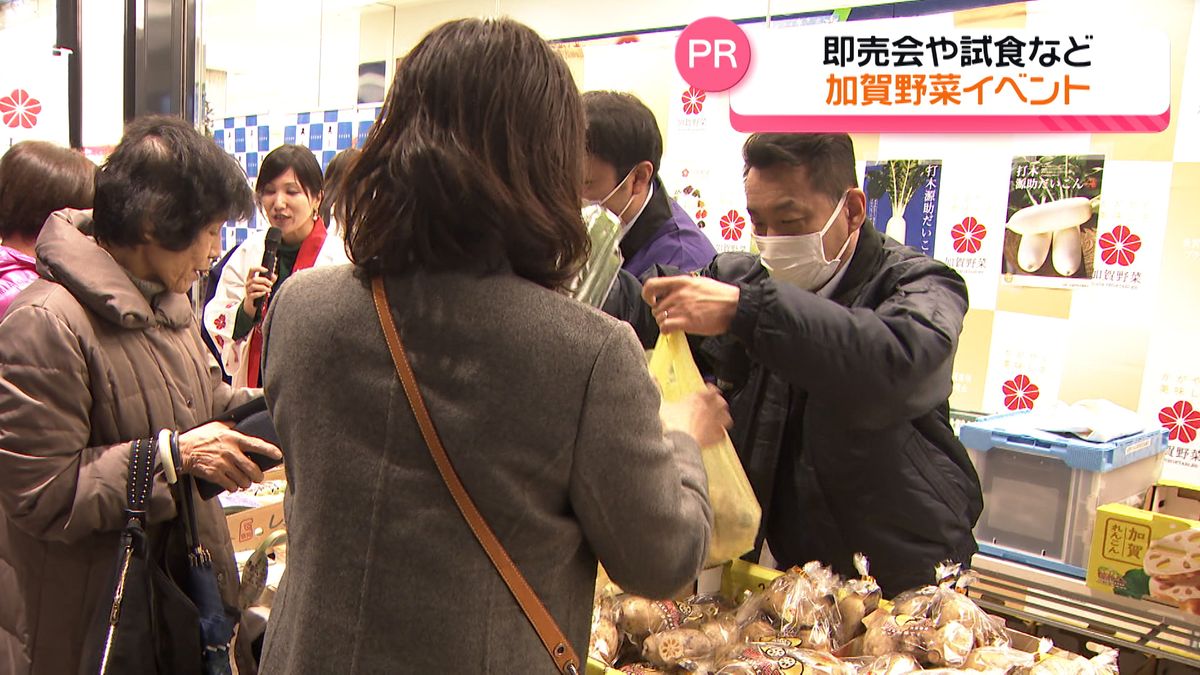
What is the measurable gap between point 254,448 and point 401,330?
2.55 ft

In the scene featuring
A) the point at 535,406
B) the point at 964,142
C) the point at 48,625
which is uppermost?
the point at 964,142

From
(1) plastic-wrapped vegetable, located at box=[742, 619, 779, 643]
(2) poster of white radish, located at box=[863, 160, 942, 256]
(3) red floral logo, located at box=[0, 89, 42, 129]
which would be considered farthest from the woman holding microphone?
(1) plastic-wrapped vegetable, located at box=[742, 619, 779, 643]

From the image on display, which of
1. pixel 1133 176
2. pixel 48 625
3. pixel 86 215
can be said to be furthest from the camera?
pixel 1133 176

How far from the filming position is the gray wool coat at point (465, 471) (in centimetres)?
99

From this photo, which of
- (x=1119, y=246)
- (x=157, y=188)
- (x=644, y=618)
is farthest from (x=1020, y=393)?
(x=157, y=188)

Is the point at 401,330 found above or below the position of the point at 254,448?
above

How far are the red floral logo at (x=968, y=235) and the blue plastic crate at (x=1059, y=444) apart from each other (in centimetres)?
116

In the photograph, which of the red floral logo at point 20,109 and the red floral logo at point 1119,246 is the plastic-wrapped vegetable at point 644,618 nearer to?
the red floral logo at point 1119,246

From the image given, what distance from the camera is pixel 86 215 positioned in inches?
70.7

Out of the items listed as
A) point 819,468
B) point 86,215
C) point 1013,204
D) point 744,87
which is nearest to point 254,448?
point 86,215

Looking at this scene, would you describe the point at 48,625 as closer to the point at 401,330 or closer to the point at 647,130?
the point at 401,330

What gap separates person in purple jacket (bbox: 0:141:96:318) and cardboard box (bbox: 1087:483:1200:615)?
2.74 meters

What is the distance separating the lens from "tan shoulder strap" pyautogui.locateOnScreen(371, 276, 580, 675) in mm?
1006
